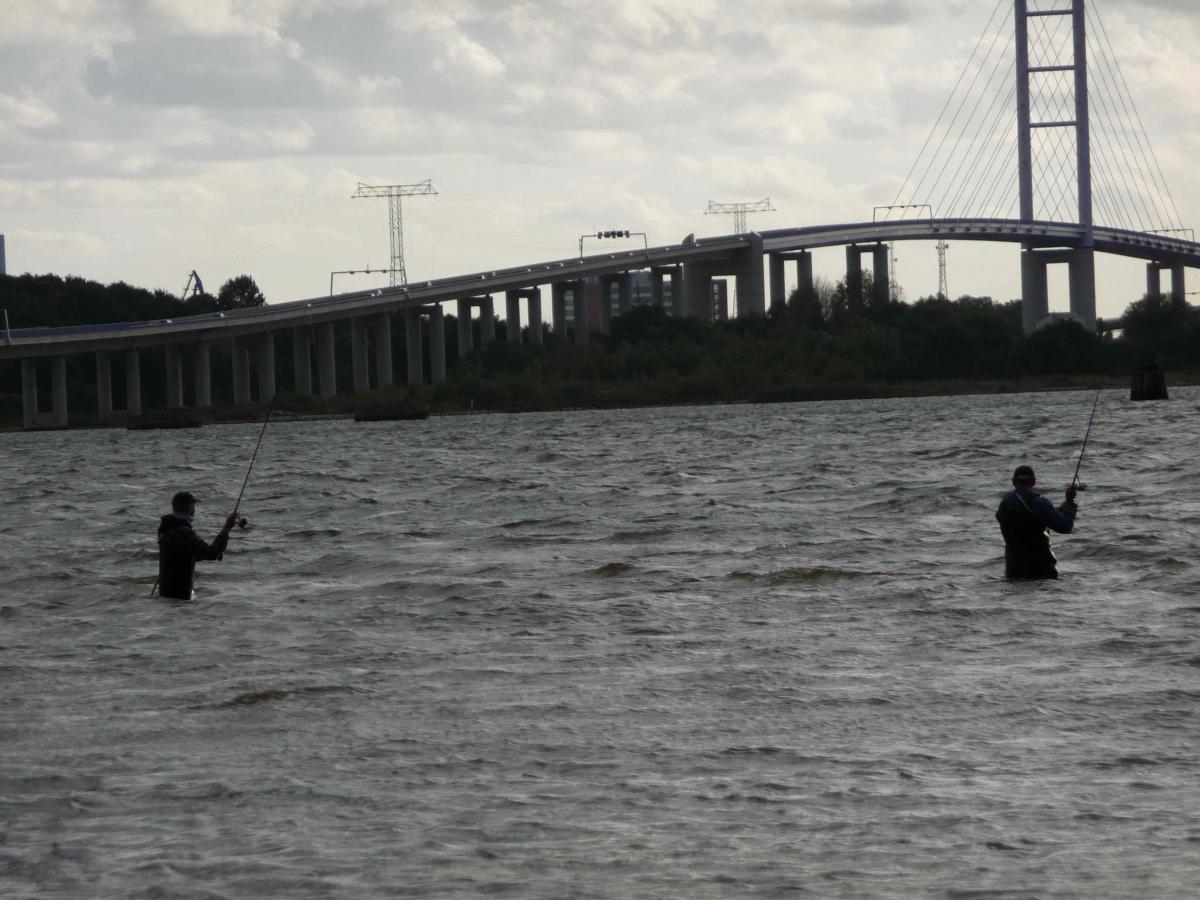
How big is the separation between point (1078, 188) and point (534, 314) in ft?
127

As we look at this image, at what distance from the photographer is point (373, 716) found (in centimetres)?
1197

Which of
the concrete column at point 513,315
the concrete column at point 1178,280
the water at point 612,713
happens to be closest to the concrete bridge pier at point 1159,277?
the concrete column at point 1178,280

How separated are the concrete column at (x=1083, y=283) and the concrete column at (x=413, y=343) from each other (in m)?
44.5

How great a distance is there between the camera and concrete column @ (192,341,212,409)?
111375 mm

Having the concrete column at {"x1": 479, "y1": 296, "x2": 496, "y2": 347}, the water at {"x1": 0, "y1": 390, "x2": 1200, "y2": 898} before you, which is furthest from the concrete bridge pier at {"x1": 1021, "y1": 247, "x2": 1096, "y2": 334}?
the water at {"x1": 0, "y1": 390, "x2": 1200, "y2": 898}

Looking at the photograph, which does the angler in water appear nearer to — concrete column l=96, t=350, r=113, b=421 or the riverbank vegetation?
concrete column l=96, t=350, r=113, b=421

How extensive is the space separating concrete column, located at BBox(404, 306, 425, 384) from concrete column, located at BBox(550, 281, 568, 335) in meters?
11.8

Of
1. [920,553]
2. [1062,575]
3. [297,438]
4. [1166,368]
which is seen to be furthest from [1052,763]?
[1166,368]

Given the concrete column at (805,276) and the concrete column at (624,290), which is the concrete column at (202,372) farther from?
the concrete column at (805,276)

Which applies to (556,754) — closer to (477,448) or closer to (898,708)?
(898,708)

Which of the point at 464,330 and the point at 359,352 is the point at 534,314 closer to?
the point at 464,330

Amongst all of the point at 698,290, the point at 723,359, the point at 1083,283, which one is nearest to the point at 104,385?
the point at 723,359

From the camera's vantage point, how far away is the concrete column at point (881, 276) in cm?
14738

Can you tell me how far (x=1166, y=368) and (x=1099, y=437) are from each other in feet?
243
